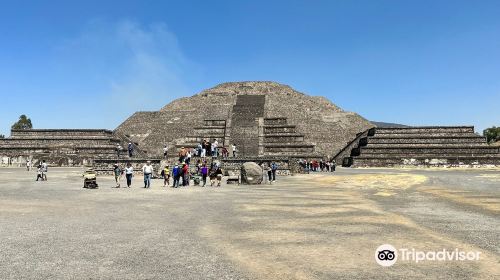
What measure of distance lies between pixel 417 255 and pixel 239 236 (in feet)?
9.15

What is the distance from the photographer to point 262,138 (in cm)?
3775

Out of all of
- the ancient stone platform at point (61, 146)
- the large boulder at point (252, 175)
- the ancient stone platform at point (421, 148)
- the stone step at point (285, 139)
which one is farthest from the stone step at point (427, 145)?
the ancient stone platform at point (61, 146)

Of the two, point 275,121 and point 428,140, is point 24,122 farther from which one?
point 428,140

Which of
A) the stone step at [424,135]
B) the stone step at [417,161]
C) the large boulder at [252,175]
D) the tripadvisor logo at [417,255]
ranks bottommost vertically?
the tripadvisor logo at [417,255]

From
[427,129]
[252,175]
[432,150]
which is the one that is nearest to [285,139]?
[432,150]

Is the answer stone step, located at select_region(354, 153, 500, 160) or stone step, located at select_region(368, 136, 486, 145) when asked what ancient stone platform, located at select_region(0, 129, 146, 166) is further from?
stone step, located at select_region(368, 136, 486, 145)

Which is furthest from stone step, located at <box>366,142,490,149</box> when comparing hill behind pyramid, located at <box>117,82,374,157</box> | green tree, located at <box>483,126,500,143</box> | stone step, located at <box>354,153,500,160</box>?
green tree, located at <box>483,126,500,143</box>

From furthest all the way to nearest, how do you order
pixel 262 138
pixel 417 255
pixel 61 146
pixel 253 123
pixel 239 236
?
pixel 253 123 < pixel 262 138 < pixel 61 146 < pixel 239 236 < pixel 417 255

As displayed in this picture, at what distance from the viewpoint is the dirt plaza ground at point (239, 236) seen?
503cm

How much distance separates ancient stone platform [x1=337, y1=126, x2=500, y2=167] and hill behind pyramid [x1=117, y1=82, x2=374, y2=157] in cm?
390

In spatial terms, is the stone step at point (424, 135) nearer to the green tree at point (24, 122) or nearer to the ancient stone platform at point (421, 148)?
the ancient stone platform at point (421, 148)

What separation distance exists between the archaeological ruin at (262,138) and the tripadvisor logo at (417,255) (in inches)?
732

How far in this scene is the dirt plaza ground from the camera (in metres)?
5.03

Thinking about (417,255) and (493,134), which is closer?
(417,255)
